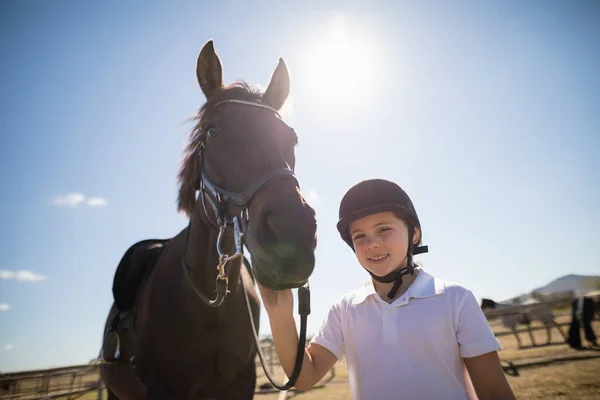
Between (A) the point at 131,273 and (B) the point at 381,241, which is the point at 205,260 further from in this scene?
(A) the point at 131,273

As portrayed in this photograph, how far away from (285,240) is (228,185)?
68cm

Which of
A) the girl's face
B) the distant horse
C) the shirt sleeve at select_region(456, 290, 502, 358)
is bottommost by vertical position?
the distant horse

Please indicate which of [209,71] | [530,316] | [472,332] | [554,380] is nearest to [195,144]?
[209,71]

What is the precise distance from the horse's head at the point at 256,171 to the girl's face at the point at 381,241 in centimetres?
64

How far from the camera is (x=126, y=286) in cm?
345

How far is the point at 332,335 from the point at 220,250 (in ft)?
2.97

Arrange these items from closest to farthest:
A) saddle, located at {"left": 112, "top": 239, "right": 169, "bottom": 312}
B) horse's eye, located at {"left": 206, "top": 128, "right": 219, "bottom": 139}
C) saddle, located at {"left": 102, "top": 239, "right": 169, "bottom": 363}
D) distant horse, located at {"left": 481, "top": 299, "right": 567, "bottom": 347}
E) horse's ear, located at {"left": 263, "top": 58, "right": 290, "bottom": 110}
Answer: horse's eye, located at {"left": 206, "top": 128, "right": 219, "bottom": 139} < horse's ear, located at {"left": 263, "top": 58, "right": 290, "bottom": 110} < saddle, located at {"left": 102, "top": 239, "right": 169, "bottom": 363} < saddle, located at {"left": 112, "top": 239, "right": 169, "bottom": 312} < distant horse, located at {"left": 481, "top": 299, "right": 567, "bottom": 347}

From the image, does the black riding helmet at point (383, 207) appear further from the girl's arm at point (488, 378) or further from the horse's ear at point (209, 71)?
the horse's ear at point (209, 71)

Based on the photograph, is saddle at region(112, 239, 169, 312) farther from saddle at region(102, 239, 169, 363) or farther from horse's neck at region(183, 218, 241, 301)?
horse's neck at region(183, 218, 241, 301)

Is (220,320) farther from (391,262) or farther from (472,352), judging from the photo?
(472,352)

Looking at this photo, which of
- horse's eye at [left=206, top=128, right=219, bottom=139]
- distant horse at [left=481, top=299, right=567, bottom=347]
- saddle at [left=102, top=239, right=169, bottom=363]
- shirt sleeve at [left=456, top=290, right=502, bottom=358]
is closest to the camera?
shirt sleeve at [left=456, top=290, right=502, bottom=358]

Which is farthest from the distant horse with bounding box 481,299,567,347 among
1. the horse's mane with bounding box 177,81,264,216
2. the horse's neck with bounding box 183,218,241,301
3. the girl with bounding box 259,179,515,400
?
the horse's mane with bounding box 177,81,264,216

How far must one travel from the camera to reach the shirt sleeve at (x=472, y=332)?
1.47 m

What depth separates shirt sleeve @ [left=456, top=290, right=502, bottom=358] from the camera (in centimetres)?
147
